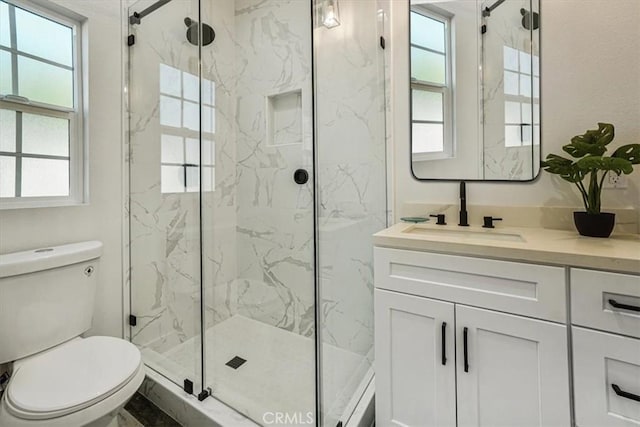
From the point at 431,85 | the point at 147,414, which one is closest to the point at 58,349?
the point at 147,414

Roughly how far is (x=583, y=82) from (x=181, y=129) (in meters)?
2.08

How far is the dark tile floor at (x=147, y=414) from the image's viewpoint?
1.40m

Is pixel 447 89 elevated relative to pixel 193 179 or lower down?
elevated

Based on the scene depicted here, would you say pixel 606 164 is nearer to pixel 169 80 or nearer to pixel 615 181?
pixel 615 181

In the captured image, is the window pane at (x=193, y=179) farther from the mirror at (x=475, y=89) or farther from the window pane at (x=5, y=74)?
the mirror at (x=475, y=89)

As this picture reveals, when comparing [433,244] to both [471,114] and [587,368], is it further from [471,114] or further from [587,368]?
[471,114]

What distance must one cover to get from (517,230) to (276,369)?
1.42 metres

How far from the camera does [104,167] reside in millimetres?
1657

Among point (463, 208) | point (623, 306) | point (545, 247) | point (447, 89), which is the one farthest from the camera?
point (447, 89)

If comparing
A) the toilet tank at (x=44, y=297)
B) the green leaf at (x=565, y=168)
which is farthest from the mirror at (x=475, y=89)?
the toilet tank at (x=44, y=297)

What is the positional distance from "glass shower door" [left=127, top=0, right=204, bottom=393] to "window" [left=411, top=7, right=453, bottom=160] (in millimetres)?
1315

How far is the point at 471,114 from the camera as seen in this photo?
1.55 m

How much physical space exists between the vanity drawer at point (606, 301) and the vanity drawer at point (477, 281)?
0.04 metres

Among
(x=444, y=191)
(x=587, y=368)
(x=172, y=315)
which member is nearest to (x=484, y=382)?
(x=587, y=368)
